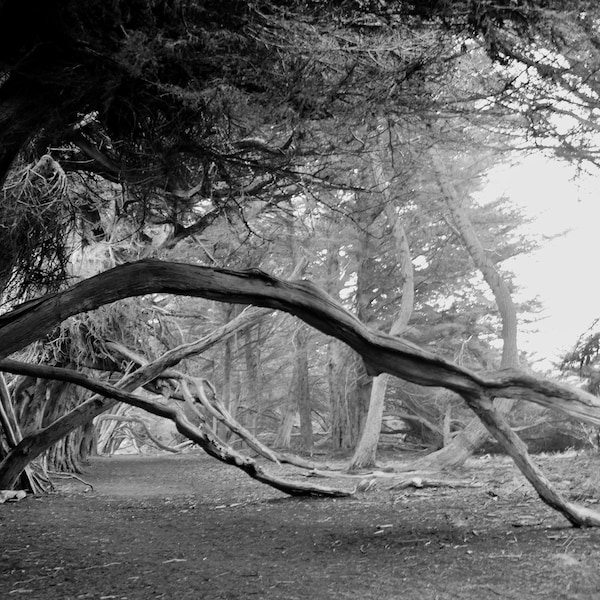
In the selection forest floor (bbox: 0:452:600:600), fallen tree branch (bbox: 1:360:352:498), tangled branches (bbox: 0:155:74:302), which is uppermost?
tangled branches (bbox: 0:155:74:302)

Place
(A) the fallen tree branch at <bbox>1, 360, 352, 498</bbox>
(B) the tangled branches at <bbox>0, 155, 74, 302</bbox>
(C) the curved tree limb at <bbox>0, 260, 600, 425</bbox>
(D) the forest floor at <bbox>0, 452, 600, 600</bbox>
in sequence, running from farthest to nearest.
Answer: (A) the fallen tree branch at <bbox>1, 360, 352, 498</bbox>
(B) the tangled branches at <bbox>0, 155, 74, 302</bbox>
(C) the curved tree limb at <bbox>0, 260, 600, 425</bbox>
(D) the forest floor at <bbox>0, 452, 600, 600</bbox>

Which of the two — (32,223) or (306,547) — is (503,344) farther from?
(32,223)

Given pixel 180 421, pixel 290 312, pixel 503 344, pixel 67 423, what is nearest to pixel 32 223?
pixel 290 312

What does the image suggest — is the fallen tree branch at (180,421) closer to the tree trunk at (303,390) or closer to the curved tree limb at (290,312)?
the curved tree limb at (290,312)

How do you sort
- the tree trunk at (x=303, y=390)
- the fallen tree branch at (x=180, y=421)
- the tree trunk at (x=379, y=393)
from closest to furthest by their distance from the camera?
the fallen tree branch at (x=180, y=421), the tree trunk at (x=379, y=393), the tree trunk at (x=303, y=390)

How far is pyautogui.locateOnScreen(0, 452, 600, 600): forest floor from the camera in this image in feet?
12.4

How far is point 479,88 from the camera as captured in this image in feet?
17.4

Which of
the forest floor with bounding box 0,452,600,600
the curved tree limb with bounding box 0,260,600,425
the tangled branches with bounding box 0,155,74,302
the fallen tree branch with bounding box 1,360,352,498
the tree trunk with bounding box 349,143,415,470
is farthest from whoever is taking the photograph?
the tree trunk with bounding box 349,143,415,470

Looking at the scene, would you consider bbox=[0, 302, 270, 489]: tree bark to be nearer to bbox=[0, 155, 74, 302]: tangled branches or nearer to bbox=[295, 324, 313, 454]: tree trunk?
bbox=[0, 155, 74, 302]: tangled branches

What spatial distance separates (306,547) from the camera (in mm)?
5195

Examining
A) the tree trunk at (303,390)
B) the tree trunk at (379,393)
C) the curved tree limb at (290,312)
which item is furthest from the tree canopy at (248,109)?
the tree trunk at (303,390)

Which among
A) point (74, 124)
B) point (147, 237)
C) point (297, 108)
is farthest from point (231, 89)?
point (147, 237)

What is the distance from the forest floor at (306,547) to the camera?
378 centimetres

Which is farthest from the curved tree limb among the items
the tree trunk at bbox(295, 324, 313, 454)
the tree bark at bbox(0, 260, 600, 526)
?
the tree trunk at bbox(295, 324, 313, 454)
